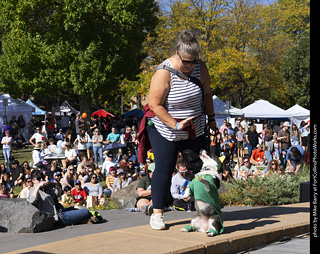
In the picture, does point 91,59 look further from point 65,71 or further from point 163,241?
point 163,241

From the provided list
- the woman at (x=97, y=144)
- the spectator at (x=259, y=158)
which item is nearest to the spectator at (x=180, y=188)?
the spectator at (x=259, y=158)

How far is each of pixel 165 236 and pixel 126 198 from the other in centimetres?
382

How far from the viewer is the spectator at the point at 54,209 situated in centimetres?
669

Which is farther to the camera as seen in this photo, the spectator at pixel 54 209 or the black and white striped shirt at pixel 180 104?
the spectator at pixel 54 209

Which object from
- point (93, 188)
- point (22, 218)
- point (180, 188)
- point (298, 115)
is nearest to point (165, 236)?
point (22, 218)

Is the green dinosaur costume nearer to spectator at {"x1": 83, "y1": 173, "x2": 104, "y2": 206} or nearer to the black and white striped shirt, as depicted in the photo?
the black and white striped shirt

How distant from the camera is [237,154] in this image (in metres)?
24.7

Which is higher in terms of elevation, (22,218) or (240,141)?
(240,141)

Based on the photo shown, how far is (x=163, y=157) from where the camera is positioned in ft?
18.7

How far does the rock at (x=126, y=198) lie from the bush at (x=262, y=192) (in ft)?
4.82

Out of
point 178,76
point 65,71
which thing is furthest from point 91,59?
point 178,76

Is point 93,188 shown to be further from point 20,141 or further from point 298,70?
point 298,70

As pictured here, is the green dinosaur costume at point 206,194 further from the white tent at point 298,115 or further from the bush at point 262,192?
the white tent at point 298,115

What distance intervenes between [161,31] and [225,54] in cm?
541
